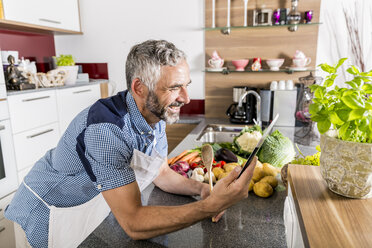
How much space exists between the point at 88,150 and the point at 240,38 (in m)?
1.92

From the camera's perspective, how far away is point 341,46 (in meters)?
2.21

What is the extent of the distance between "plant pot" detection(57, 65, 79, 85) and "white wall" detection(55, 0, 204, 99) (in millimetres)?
258

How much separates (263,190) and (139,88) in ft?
1.74

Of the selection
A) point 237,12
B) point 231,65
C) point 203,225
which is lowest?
point 203,225

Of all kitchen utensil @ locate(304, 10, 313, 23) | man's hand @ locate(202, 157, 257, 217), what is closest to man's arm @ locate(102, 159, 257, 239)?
man's hand @ locate(202, 157, 257, 217)

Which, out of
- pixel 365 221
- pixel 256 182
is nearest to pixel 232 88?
pixel 256 182

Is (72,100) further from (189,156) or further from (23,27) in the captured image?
(189,156)

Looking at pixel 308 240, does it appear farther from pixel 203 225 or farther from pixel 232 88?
pixel 232 88

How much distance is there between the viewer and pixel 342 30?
2.19m

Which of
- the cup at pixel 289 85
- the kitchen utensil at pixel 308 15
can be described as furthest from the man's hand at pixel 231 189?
the kitchen utensil at pixel 308 15

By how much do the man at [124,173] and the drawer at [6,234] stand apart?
1056 millimetres

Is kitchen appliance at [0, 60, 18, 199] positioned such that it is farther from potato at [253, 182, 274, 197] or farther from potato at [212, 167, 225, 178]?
potato at [253, 182, 274, 197]

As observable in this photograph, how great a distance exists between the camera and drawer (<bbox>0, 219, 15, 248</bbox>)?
1895mm

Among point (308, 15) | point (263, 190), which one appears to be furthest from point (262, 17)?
point (263, 190)
